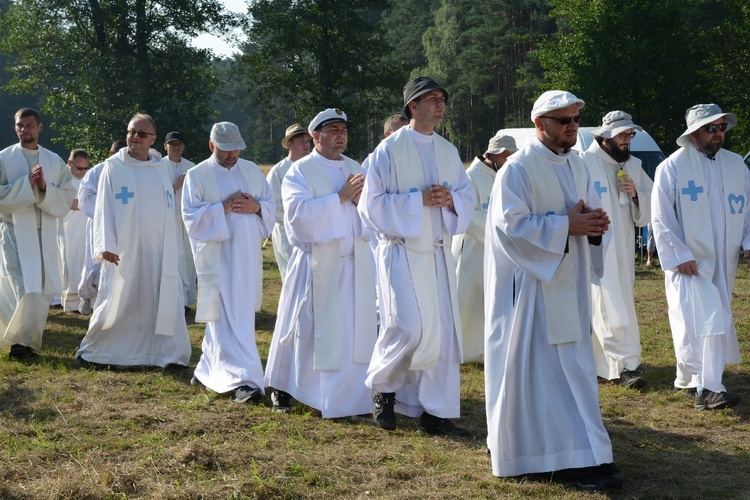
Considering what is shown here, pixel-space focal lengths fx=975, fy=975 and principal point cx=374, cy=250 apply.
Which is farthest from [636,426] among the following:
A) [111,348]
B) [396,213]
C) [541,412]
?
[111,348]

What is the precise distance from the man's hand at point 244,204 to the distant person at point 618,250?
2831 millimetres

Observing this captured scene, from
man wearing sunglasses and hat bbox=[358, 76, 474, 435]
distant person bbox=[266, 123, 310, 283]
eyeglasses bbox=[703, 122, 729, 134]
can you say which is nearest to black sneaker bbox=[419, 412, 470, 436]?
man wearing sunglasses and hat bbox=[358, 76, 474, 435]

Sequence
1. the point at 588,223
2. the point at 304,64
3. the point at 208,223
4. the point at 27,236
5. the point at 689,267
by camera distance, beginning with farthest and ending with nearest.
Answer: the point at 304,64
the point at 27,236
the point at 208,223
the point at 689,267
the point at 588,223

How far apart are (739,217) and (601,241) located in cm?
252

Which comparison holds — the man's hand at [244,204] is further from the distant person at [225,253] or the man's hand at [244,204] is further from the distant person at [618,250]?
the distant person at [618,250]

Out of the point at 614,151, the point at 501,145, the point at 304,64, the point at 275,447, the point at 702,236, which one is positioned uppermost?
the point at 304,64

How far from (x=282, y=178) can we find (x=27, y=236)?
3.77 meters

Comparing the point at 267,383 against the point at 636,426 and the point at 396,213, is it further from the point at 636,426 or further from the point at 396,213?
the point at 636,426

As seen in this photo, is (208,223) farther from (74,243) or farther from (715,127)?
(74,243)

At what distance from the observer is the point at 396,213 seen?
6699 mm

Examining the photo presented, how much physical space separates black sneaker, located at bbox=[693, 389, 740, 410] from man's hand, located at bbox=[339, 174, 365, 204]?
3033 mm

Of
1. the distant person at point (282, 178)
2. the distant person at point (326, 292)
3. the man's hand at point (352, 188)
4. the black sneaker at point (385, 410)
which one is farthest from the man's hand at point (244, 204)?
the black sneaker at point (385, 410)

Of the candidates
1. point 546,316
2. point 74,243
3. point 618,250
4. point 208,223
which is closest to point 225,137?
point 208,223

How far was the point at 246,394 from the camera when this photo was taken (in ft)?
25.2
